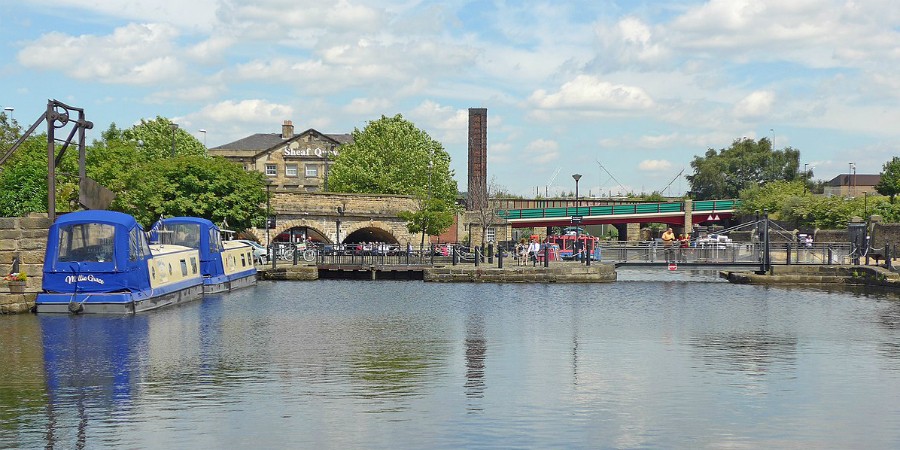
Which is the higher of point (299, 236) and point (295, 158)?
point (295, 158)

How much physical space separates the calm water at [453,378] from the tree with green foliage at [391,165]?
51.5 meters

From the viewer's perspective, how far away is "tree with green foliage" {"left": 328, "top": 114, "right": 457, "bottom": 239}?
87250mm

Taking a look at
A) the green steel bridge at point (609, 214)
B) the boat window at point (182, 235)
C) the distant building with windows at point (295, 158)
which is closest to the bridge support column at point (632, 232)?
the green steel bridge at point (609, 214)

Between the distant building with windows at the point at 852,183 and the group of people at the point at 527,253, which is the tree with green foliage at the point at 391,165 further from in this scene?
the distant building with windows at the point at 852,183

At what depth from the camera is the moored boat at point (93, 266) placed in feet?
99.8

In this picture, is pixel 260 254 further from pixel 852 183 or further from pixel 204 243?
pixel 852 183

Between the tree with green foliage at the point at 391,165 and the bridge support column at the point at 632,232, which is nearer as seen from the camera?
the tree with green foliage at the point at 391,165

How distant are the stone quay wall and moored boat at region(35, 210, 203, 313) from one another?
663 millimetres

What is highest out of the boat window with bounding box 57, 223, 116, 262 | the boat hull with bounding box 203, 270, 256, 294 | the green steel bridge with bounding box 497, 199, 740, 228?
the green steel bridge with bounding box 497, 199, 740, 228

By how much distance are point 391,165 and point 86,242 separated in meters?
58.7

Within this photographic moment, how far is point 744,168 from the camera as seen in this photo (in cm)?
12631

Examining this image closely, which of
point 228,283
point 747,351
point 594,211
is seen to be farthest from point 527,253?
point 594,211

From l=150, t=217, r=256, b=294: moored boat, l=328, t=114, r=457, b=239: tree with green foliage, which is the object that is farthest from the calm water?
l=328, t=114, r=457, b=239: tree with green foliage

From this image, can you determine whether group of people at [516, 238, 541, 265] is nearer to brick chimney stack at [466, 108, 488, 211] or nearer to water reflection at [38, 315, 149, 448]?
water reflection at [38, 315, 149, 448]
